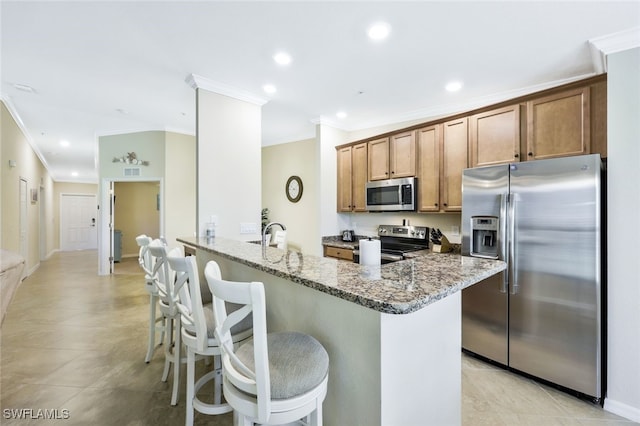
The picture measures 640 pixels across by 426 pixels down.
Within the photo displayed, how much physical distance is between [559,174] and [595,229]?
46cm

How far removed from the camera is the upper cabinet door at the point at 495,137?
2.82 m

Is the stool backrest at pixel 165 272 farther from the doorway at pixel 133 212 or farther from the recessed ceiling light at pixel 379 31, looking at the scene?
the doorway at pixel 133 212

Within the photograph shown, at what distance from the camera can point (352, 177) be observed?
14.1ft

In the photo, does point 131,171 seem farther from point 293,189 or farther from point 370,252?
point 370,252

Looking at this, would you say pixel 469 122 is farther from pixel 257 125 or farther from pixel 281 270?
pixel 281 270

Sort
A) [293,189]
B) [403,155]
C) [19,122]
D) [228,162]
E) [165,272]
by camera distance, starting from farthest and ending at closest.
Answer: [293,189]
[19,122]
[403,155]
[228,162]
[165,272]

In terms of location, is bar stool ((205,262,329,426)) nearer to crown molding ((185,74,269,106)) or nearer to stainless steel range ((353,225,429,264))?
stainless steel range ((353,225,429,264))

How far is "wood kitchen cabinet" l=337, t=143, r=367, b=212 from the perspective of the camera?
4.18 metres

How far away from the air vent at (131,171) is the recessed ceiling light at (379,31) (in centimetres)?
519

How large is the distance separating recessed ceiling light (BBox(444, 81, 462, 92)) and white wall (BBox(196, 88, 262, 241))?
2.18m

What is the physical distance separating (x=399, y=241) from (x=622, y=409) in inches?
93.5

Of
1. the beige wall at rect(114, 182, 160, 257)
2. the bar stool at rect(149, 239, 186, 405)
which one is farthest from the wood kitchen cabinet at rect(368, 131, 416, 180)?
the beige wall at rect(114, 182, 160, 257)

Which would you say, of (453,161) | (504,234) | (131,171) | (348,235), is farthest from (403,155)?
(131,171)

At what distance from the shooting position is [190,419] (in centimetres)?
166
